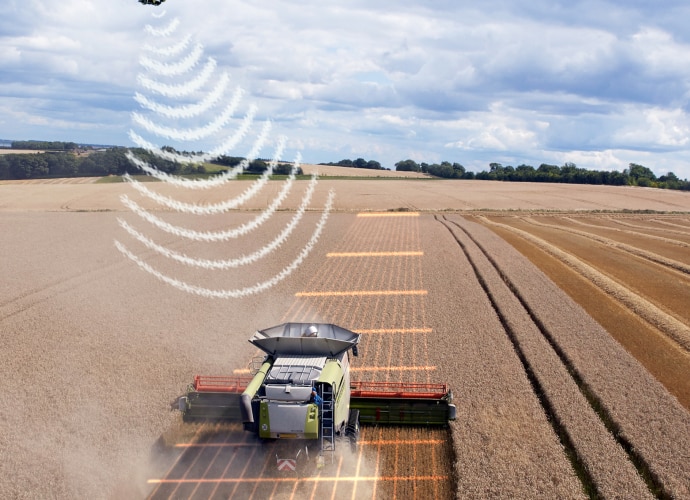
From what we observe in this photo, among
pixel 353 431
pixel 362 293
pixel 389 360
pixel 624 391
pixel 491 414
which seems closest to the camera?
pixel 353 431

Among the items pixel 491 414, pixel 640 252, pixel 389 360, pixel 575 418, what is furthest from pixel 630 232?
pixel 491 414

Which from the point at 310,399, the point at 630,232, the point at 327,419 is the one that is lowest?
the point at 327,419

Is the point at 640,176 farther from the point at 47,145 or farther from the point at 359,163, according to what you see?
the point at 47,145

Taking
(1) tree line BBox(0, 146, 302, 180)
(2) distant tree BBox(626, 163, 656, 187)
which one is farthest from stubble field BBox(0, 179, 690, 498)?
(2) distant tree BBox(626, 163, 656, 187)

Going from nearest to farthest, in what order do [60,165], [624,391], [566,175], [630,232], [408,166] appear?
1. [624,391]
2. [630,232]
3. [60,165]
4. [566,175]
5. [408,166]

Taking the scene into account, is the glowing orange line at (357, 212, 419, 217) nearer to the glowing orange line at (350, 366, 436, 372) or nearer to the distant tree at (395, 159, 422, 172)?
the glowing orange line at (350, 366, 436, 372)

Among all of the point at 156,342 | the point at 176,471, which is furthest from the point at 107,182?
the point at 176,471

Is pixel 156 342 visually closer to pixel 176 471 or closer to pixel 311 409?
pixel 176 471

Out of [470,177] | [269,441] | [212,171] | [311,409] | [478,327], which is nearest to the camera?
[311,409]
